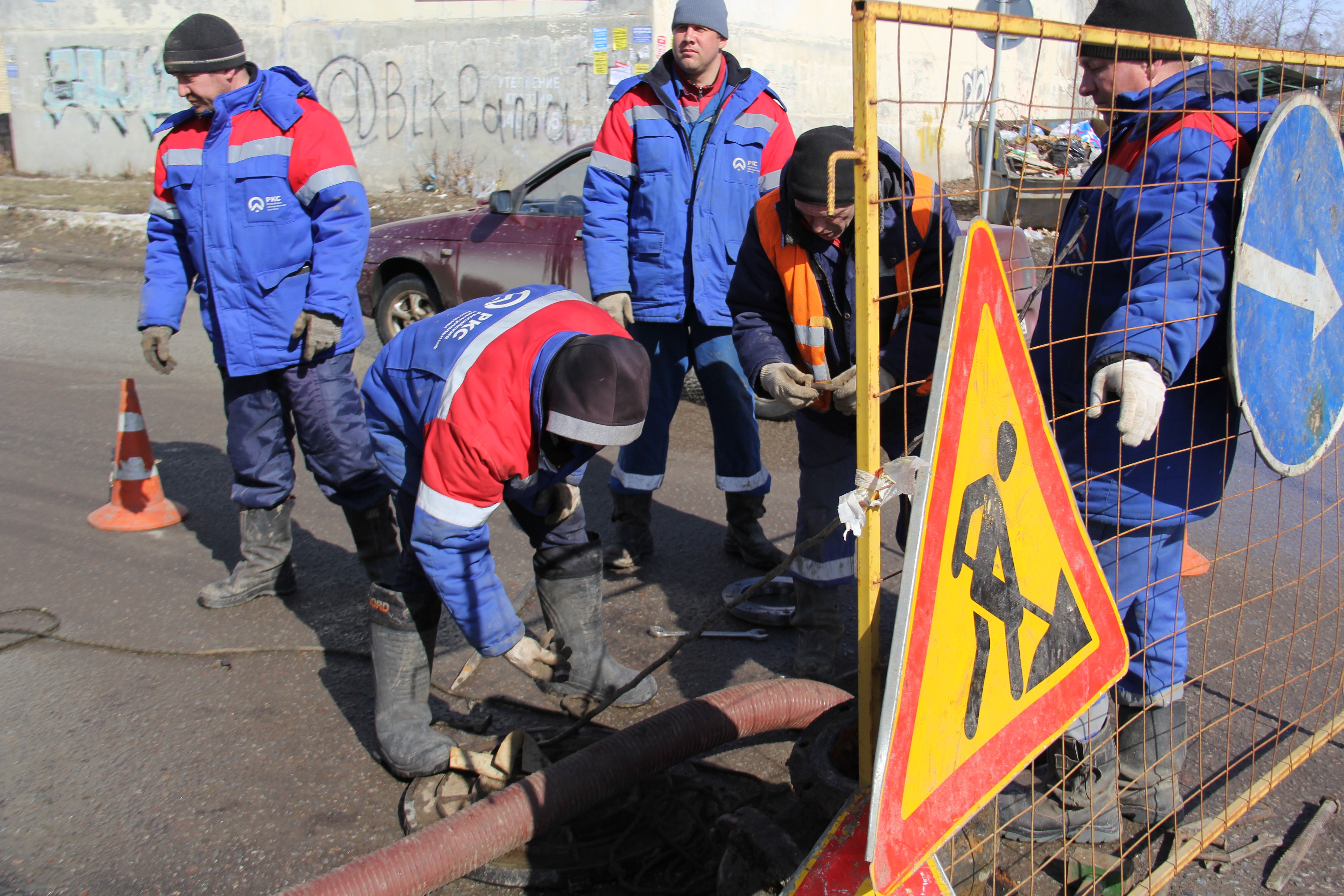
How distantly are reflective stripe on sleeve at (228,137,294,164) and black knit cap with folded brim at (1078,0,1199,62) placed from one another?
257 centimetres

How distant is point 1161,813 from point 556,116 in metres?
12.1

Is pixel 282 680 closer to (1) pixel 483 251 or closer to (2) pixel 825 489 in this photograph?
(2) pixel 825 489

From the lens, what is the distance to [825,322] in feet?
9.71

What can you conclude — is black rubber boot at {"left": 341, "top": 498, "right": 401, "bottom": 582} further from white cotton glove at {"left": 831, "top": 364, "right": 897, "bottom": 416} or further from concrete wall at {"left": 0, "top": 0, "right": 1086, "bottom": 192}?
concrete wall at {"left": 0, "top": 0, "right": 1086, "bottom": 192}

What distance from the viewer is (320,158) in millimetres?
3504

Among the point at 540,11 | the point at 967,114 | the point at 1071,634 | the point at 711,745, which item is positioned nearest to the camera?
the point at 1071,634

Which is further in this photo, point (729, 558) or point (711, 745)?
point (729, 558)

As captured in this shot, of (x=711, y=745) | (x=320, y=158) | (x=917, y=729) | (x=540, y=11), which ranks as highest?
(x=540, y=11)

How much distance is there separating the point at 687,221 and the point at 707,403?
733 mm

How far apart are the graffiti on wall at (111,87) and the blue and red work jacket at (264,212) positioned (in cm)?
1363

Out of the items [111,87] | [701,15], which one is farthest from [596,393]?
[111,87]

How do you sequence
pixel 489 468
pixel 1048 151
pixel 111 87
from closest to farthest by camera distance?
pixel 489 468, pixel 1048 151, pixel 111 87

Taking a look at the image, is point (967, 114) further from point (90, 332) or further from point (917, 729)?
point (917, 729)

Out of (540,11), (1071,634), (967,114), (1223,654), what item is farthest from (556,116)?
(1071,634)
